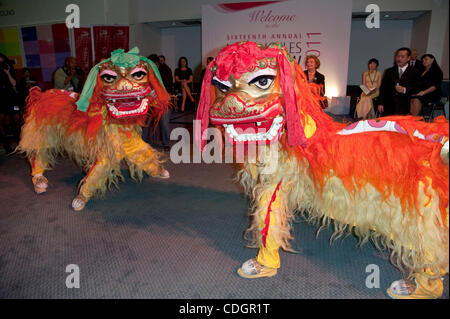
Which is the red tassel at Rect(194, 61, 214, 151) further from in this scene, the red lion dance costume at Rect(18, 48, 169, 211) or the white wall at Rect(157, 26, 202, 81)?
the white wall at Rect(157, 26, 202, 81)

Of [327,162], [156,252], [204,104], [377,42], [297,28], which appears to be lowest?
[156,252]

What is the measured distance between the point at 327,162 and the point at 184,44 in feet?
30.6

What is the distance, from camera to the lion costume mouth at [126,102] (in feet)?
7.20

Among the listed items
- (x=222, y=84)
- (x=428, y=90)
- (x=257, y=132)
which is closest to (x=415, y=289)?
(x=257, y=132)

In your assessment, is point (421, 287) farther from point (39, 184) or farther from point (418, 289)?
point (39, 184)

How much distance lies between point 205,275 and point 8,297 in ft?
3.02

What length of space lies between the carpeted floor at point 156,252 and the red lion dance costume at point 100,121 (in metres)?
0.27

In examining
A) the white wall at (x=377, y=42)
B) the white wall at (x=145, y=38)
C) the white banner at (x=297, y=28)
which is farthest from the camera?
the white wall at (x=377, y=42)

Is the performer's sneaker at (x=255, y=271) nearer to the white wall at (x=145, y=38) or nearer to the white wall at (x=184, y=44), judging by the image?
the white wall at (x=145, y=38)

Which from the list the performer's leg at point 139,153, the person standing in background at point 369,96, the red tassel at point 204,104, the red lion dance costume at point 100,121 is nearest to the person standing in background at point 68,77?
the red lion dance costume at point 100,121

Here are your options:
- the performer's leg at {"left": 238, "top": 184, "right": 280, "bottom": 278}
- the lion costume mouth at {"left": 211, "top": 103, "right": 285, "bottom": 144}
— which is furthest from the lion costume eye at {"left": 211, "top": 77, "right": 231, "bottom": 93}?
the performer's leg at {"left": 238, "top": 184, "right": 280, "bottom": 278}

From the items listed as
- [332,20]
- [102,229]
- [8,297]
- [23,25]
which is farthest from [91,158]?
[23,25]

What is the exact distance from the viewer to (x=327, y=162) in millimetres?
1432

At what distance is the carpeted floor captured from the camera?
1.52 metres
